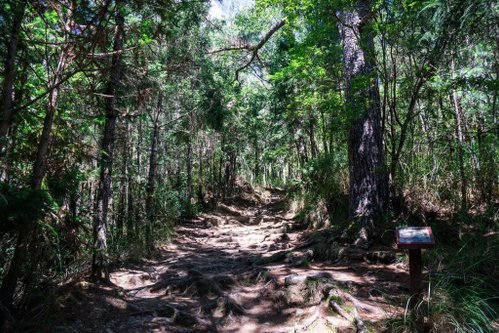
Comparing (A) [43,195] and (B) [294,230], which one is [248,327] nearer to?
(A) [43,195]

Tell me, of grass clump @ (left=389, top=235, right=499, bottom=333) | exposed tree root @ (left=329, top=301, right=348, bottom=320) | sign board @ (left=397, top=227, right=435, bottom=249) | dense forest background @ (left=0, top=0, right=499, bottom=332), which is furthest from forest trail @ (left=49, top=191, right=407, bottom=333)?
sign board @ (left=397, top=227, right=435, bottom=249)

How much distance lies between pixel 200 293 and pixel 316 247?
2510 mm

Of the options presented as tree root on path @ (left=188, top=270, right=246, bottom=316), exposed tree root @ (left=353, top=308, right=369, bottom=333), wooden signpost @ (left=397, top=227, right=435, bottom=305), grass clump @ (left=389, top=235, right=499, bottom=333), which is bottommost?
tree root on path @ (left=188, top=270, right=246, bottom=316)

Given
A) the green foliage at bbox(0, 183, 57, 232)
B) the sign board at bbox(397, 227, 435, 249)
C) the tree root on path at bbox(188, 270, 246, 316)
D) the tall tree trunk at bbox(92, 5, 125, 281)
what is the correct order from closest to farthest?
1. the green foliage at bbox(0, 183, 57, 232)
2. the sign board at bbox(397, 227, 435, 249)
3. the tree root on path at bbox(188, 270, 246, 316)
4. the tall tree trunk at bbox(92, 5, 125, 281)

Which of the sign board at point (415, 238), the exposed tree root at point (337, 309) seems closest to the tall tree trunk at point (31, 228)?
the exposed tree root at point (337, 309)

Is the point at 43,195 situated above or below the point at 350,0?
below

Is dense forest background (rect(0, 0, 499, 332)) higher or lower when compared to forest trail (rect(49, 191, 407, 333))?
higher

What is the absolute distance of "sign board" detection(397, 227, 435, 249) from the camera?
9.88ft

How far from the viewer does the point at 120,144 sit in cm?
1084

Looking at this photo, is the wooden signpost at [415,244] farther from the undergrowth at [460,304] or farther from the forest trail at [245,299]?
the forest trail at [245,299]

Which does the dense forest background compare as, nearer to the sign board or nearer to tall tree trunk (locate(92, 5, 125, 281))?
tall tree trunk (locate(92, 5, 125, 281))

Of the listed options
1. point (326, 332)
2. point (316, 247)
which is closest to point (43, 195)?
point (326, 332)

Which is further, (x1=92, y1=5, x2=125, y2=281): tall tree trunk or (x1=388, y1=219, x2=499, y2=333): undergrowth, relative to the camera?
(x1=92, y1=5, x2=125, y2=281): tall tree trunk

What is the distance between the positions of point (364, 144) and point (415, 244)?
403 centimetres
